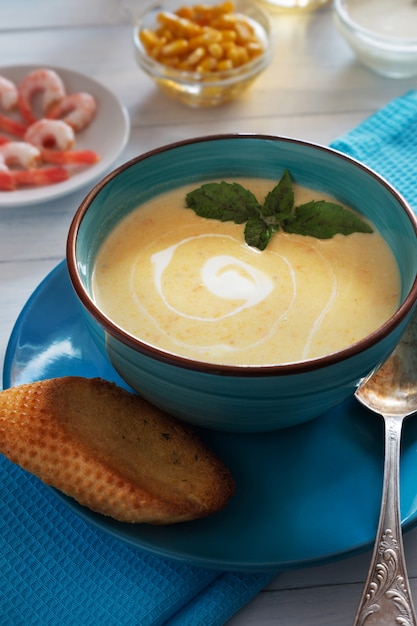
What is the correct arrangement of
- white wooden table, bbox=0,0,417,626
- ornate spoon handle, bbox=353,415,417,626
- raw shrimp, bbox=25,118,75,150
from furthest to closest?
raw shrimp, bbox=25,118,75,150, white wooden table, bbox=0,0,417,626, ornate spoon handle, bbox=353,415,417,626

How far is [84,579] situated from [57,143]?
1261 mm

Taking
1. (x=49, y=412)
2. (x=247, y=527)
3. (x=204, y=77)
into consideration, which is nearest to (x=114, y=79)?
(x=204, y=77)

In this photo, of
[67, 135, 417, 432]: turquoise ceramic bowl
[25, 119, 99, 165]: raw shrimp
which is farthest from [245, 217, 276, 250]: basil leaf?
[25, 119, 99, 165]: raw shrimp

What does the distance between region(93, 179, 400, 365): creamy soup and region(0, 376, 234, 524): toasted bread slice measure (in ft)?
0.41

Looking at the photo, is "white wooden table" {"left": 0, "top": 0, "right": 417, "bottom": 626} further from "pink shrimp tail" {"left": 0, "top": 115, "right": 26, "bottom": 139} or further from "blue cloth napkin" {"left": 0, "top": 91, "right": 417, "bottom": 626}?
"blue cloth napkin" {"left": 0, "top": 91, "right": 417, "bottom": 626}

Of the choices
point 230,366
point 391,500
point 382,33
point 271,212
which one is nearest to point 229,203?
point 271,212

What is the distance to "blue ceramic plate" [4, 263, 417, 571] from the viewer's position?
120 centimetres

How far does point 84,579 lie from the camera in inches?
49.4

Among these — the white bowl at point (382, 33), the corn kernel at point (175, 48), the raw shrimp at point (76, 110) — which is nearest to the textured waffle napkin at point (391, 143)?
the white bowl at point (382, 33)

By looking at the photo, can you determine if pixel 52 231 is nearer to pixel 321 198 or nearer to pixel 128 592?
pixel 321 198

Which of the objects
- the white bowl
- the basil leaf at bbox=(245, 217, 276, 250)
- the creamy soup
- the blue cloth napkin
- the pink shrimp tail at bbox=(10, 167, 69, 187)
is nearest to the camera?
the blue cloth napkin

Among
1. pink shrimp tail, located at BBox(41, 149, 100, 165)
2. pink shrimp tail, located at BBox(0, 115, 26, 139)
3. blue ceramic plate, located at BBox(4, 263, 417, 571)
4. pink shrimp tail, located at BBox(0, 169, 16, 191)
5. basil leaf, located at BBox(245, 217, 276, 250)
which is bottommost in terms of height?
pink shrimp tail, located at BBox(0, 115, 26, 139)

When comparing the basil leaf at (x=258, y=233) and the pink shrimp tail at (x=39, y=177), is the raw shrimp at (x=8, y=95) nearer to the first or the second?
the pink shrimp tail at (x=39, y=177)

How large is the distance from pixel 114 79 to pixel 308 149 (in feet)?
3.57
